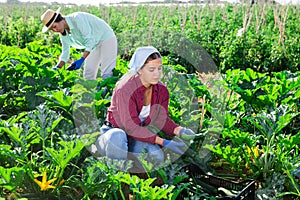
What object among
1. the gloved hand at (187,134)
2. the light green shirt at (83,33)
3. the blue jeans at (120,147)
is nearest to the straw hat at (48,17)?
the light green shirt at (83,33)

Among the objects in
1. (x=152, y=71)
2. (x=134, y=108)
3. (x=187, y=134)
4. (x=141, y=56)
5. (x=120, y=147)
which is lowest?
(x=120, y=147)

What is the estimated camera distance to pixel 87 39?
551cm

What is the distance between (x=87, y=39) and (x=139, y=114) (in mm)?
2202

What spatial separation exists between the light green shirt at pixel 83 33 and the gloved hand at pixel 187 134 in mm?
2278

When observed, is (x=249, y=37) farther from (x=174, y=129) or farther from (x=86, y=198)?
(x=86, y=198)

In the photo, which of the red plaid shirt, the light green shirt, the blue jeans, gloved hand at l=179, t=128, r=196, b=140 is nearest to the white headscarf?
the red plaid shirt

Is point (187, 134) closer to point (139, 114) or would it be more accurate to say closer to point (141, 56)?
point (139, 114)

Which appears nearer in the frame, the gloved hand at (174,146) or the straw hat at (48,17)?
the gloved hand at (174,146)

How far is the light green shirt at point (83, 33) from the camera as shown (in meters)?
5.37

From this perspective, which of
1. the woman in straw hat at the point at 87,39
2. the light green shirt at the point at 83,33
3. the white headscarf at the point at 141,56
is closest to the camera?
the white headscarf at the point at 141,56

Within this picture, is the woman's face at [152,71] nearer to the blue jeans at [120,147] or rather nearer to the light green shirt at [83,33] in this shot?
the blue jeans at [120,147]

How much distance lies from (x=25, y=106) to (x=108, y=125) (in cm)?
142

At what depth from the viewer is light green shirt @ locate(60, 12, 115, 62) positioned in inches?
211

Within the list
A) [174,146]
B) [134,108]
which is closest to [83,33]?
[134,108]
